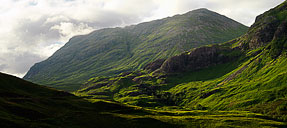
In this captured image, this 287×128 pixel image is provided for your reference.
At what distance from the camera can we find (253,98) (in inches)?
7574

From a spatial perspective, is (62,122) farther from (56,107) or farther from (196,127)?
(196,127)

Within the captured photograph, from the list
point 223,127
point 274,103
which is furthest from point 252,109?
point 223,127

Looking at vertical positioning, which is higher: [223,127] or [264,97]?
[264,97]

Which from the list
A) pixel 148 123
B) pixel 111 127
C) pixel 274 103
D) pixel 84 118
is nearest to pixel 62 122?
pixel 84 118

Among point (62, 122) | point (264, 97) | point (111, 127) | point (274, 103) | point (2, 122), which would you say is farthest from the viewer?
point (264, 97)

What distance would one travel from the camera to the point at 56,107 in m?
114

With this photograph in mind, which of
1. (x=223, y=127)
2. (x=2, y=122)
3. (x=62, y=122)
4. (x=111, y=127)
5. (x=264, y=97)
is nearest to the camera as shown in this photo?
(x=2, y=122)

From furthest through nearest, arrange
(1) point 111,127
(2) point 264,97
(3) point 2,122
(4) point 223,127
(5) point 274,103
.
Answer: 1. (2) point 264,97
2. (5) point 274,103
3. (4) point 223,127
4. (1) point 111,127
5. (3) point 2,122

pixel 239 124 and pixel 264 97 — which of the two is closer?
pixel 239 124

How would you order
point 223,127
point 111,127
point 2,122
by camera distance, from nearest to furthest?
point 2,122
point 111,127
point 223,127

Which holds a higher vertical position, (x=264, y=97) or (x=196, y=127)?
(x=264, y=97)

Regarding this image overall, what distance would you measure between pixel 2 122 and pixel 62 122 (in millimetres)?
26203

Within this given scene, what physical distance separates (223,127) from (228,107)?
96636 millimetres

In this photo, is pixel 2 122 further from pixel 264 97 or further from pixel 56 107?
pixel 264 97
